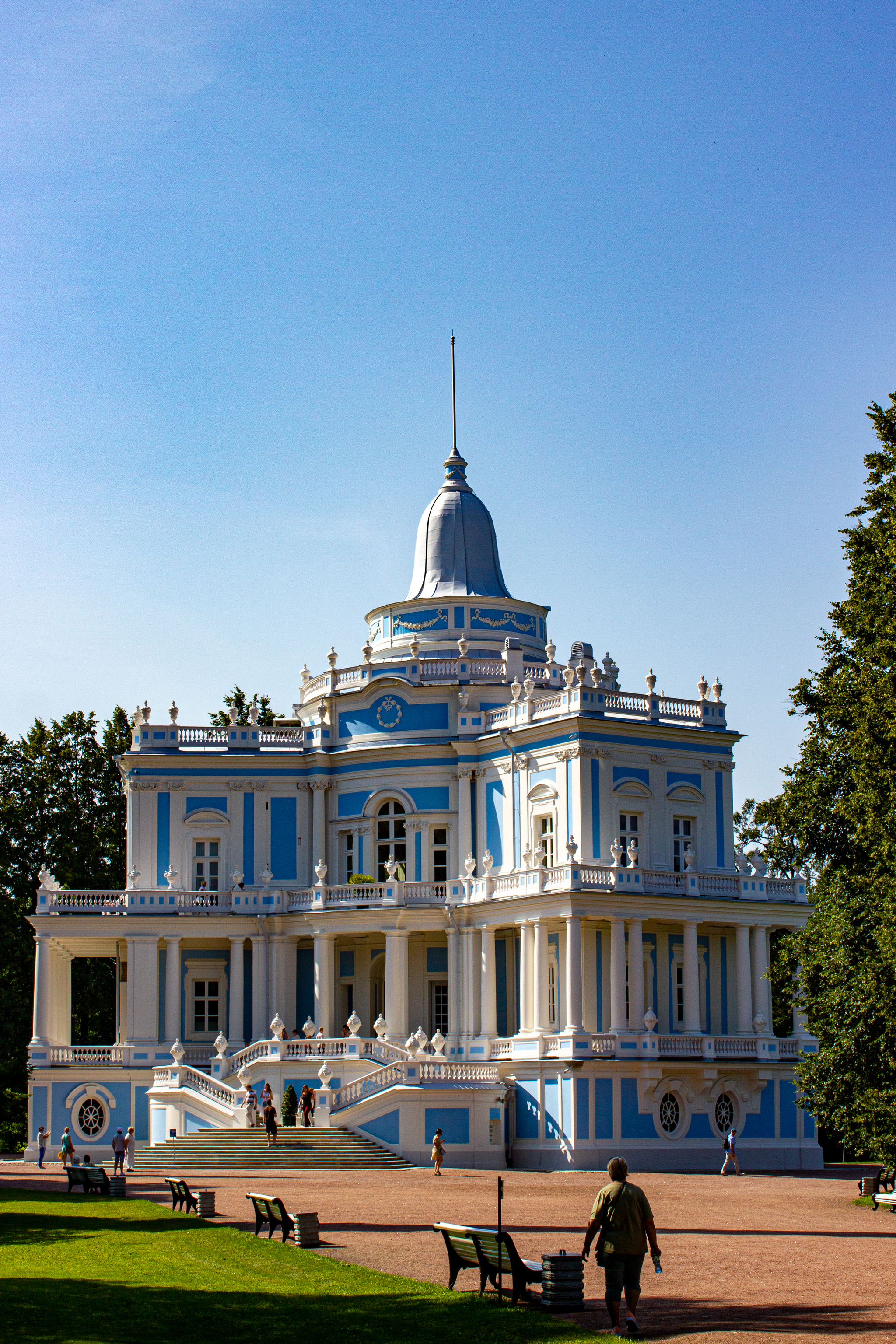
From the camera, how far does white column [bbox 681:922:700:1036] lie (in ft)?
149

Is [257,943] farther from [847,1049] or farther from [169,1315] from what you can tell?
[169,1315]

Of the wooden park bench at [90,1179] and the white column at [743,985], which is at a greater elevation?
the white column at [743,985]

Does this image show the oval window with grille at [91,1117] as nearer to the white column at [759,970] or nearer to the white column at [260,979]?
the white column at [260,979]

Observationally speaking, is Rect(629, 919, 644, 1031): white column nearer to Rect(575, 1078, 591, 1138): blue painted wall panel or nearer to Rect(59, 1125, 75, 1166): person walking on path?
Rect(575, 1078, 591, 1138): blue painted wall panel

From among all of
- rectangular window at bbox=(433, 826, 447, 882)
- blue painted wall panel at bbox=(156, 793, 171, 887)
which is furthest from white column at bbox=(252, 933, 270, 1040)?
rectangular window at bbox=(433, 826, 447, 882)

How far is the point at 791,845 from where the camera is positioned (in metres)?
43.7

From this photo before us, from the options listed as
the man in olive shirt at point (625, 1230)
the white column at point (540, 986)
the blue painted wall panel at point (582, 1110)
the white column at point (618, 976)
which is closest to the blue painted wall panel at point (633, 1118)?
the blue painted wall panel at point (582, 1110)

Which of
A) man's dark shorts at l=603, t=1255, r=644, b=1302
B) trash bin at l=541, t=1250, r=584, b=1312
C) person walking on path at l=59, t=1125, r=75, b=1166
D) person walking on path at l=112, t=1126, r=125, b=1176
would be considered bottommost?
person walking on path at l=59, t=1125, r=75, b=1166

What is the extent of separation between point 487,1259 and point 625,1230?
277 cm

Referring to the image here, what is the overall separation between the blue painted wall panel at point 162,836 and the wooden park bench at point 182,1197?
25.2m

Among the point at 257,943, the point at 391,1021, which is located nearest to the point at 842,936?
the point at 391,1021

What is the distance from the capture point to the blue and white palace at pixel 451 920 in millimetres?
43188

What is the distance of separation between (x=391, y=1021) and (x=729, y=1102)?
912 centimetres

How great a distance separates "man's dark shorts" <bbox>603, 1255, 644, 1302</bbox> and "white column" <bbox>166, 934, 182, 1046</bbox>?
35.5 m
